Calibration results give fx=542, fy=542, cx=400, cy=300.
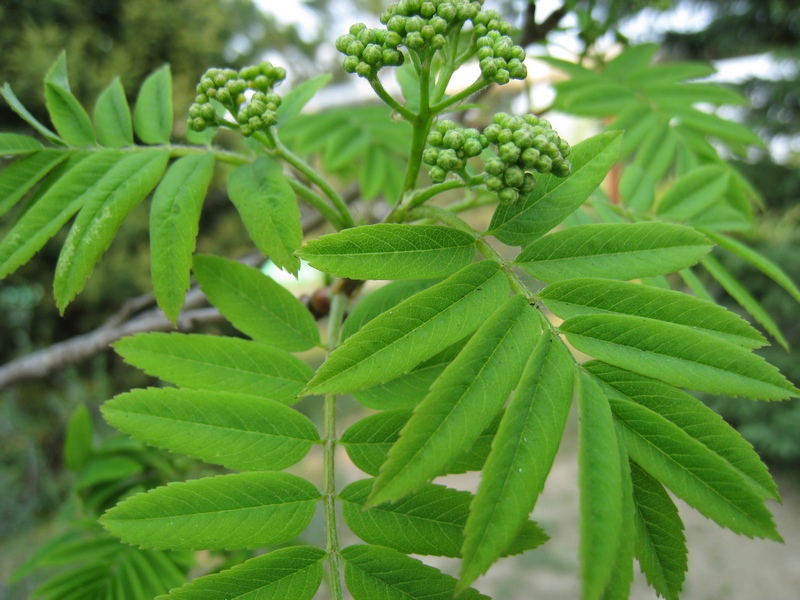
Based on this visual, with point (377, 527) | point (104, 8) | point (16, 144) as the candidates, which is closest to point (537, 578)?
point (377, 527)

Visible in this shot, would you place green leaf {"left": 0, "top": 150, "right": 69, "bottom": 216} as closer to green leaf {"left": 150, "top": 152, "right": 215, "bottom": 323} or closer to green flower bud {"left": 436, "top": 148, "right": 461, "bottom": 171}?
green leaf {"left": 150, "top": 152, "right": 215, "bottom": 323}

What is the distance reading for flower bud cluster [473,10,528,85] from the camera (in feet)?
3.94

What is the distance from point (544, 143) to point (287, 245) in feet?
1.99

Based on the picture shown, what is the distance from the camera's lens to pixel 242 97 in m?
1.42

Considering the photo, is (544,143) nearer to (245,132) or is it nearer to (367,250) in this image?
(367,250)

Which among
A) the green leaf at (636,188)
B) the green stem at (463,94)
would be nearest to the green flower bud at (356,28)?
the green stem at (463,94)

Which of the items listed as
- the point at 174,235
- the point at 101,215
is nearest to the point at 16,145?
the point at 101,215

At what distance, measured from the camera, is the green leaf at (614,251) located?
1.20m

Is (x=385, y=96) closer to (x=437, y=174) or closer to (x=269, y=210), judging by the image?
(x=437, y=174)

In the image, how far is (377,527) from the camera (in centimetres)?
118

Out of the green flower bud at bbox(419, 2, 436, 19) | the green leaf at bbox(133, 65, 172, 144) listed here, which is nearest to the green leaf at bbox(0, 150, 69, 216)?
the green leaf at bbox(133, 65, 172, 144)

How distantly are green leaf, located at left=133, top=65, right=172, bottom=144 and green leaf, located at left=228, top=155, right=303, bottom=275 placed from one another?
1.43 feet

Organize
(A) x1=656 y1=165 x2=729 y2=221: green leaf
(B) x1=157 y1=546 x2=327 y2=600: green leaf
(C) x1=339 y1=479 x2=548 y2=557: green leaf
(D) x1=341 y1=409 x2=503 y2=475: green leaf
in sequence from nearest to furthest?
(B) x1=157 y1=546 x2=327 y2=600: green leaf, (C) x1=339 y1=479 x2=548 y2=557: green leaf, (D) x1=341 y1=409 x2=503 y2=475: green leaf, (A) x1=656 y1=165 x2=729 y2=221: green leaf

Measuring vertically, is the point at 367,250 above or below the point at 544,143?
below
